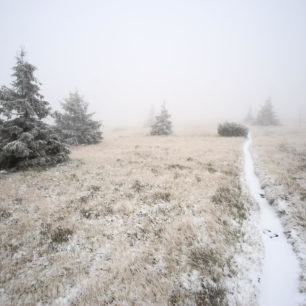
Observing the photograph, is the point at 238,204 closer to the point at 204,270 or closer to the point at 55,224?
the point at 204,270

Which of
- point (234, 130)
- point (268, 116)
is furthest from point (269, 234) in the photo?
point (268, 116)

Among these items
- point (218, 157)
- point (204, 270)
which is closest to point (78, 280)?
point (204, 270)

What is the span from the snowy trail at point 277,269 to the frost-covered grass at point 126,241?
0.41 metres

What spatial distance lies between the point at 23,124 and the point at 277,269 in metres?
14.1

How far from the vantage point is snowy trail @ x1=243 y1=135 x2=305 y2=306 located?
4.17m

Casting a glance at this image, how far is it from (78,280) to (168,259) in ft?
7.66

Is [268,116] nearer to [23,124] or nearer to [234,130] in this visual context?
[234,130]

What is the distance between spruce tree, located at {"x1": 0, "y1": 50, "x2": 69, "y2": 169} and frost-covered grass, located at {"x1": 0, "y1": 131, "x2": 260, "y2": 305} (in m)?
1.61

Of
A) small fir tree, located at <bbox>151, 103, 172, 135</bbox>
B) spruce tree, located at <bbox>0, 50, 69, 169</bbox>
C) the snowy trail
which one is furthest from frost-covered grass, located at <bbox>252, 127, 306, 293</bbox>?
small fir tree, located at <bbox>151, 103, 172, 135</bbox>

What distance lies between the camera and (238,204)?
7.62 meters

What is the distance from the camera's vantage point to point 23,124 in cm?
1105

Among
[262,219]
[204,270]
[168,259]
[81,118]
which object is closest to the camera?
[204,270]

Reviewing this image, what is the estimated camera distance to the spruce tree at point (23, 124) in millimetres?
10281

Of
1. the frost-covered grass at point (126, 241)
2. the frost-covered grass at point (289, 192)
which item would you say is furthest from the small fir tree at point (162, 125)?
the frost-covered grass at point (126, 241)
